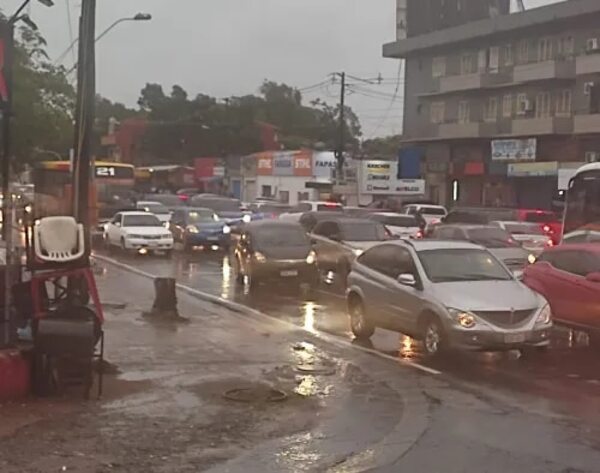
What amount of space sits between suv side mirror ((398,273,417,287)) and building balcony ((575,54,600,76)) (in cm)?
4345

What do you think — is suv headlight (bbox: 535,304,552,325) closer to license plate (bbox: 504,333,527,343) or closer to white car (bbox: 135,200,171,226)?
license plate (bbox: 504,333,527,343)

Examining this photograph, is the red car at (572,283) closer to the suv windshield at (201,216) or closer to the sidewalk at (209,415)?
the sidewalk at (209,415)

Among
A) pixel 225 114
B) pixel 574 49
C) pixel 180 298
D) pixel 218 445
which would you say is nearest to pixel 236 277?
pixel 180 298

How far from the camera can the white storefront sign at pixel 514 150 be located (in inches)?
2416

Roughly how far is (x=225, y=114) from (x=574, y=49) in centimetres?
6696

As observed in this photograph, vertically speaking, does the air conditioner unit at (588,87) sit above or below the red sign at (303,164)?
above

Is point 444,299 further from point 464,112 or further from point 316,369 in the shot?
point 464,112

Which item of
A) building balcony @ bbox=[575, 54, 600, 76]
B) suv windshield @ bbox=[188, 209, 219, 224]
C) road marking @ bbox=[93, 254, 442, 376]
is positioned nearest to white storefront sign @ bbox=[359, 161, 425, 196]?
building balcony @ bbox=[575, 54, 600, 76]

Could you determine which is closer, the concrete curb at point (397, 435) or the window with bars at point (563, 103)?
the concrete curb at point (397, 435)

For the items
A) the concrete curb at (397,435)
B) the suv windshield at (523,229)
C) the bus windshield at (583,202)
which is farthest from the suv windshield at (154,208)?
the concrete curb at (397,435)

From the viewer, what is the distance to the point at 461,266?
16250mm

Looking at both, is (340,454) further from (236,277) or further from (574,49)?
(574,49)

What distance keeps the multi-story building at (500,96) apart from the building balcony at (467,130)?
79mm

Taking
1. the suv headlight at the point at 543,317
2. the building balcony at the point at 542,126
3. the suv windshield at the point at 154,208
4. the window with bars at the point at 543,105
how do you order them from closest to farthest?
the suv headlight at the point at 543,317
the suv windshield at the point at 154,208
the building balcony at the point at 542,126
the window with bars at the point at 543,105
